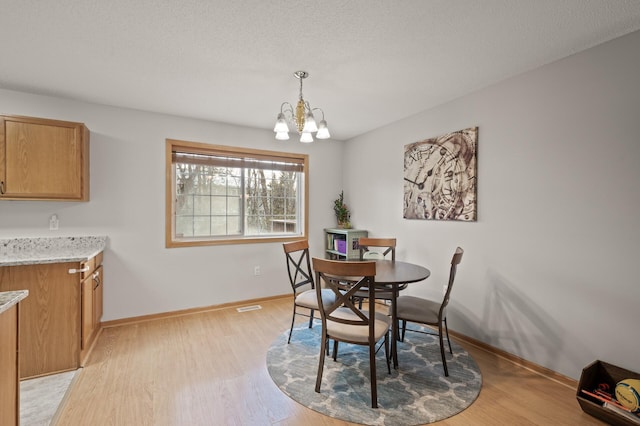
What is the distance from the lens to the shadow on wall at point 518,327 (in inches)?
88.5

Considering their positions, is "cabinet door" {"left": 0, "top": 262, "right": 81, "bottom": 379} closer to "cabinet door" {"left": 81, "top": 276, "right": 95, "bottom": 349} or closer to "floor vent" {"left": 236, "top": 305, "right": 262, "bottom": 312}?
"cabinet door" {"left": 81, "top": 276, "right": 95, "bottom": 349}

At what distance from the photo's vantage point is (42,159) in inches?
107

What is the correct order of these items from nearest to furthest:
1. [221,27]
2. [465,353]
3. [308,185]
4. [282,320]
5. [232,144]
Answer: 1. [221,27]
2. [465,353]
3. [282,320]
4. [232,144]
5. [308,185]

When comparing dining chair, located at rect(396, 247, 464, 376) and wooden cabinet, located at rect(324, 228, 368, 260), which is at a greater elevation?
wooden cabinet, located at rect(324, 228, 368, 260)

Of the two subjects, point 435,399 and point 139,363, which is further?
point 139,363

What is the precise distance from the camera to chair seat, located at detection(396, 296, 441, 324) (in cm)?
234

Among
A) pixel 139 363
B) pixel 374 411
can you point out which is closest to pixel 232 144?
pixel 139 363

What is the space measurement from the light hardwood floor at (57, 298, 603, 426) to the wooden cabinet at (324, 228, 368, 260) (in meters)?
1.61

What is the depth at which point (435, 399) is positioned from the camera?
6.56ft

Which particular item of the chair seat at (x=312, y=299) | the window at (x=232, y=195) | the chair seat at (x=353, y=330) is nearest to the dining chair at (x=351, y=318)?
the chair seat at (x=353, y=330)

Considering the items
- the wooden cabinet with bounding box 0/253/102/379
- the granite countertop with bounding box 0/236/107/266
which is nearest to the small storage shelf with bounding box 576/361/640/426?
the wooden cabinet with bounding box 0/253/102/379

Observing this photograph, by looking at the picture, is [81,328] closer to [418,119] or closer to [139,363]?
[139,363]

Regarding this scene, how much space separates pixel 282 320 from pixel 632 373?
2896mm

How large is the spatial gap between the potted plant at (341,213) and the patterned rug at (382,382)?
81.0 inches
